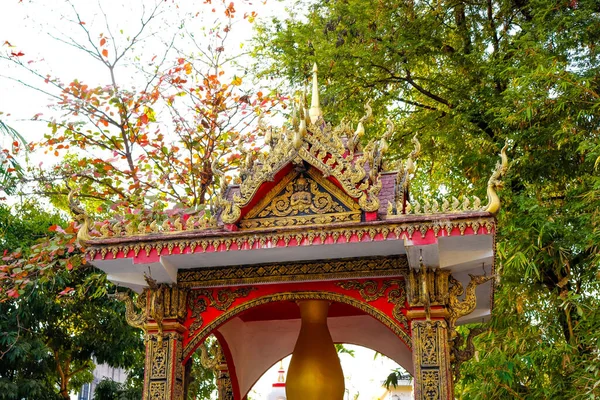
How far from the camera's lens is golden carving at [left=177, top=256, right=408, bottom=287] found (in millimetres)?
6867

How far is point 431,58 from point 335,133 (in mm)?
7900

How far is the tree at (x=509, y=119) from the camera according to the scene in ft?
33.9

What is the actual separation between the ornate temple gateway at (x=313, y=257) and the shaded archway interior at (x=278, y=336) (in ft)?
4.59

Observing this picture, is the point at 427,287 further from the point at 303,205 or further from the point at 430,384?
the point at 303,205

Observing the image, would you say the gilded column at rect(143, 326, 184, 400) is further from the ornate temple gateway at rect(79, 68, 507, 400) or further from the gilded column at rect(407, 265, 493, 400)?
the gilded column at rect(407, 265, 493, 400)

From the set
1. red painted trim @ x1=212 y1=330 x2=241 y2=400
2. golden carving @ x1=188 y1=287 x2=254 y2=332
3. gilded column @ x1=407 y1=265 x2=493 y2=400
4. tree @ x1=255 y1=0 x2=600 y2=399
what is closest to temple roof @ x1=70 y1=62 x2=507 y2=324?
gilded column @ x1=407 y1=265 x2=493 y2=400

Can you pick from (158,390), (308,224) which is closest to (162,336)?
(158,390)

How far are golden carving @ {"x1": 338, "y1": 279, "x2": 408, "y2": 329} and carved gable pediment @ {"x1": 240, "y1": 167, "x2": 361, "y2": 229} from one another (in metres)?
0.67

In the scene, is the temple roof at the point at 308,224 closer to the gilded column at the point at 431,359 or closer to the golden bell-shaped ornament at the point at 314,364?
the gilded column at the point at 431,359

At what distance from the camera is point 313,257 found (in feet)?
22.8

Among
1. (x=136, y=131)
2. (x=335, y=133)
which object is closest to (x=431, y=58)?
(x=136, y=131)

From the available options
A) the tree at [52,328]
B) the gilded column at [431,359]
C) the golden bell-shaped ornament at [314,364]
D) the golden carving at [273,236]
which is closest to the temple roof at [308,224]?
the golden carving at [273,236]

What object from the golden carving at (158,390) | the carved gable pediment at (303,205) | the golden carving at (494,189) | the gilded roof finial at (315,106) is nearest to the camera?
the golden carving at (494,189)

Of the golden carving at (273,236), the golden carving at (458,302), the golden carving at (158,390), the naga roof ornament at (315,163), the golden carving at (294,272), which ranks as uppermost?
the naga roof ornament at (315,163)
